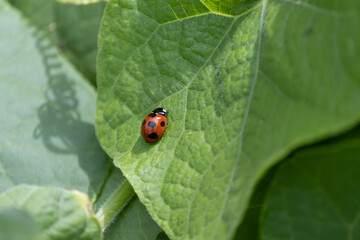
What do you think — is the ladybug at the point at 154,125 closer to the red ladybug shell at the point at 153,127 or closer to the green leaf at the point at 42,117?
the red ladybug shell at the point at 153,127

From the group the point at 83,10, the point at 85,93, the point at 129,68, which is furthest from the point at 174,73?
the point at 83,10

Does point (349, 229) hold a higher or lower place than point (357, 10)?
lower

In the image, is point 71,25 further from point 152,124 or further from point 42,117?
point 152,124

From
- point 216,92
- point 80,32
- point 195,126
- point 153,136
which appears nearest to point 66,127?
point 153,136

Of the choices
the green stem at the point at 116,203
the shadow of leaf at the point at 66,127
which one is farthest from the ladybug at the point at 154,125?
the shadow of leaf at the point at 66,127

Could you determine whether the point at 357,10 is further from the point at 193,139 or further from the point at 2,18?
the point at 2,18

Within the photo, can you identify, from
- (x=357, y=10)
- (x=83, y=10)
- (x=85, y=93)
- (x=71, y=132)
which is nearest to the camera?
(x=357, y=10)

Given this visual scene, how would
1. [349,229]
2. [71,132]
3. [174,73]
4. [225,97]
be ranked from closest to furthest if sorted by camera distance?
[349,229]
[225,97]
[174,73]
[71,132]

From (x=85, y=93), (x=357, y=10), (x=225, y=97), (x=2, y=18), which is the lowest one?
(x=85, y=93)
